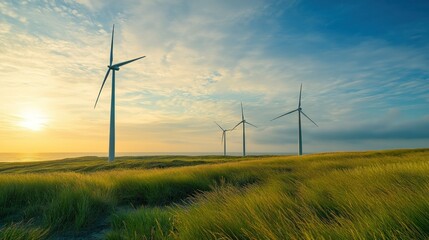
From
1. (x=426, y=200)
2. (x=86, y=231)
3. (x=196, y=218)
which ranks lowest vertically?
(x=86, y=231)

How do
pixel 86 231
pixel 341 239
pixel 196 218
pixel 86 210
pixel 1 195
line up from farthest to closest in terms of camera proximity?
pixel 1 195 → pixel 86 210 → pixel 86 231 → pixel 196 218 → pixel 341 239

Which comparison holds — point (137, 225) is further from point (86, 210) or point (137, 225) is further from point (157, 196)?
point (157, 196)

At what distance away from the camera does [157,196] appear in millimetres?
11180

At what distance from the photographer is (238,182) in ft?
45.3

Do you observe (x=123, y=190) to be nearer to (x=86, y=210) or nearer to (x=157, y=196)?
(x=157, y=196)

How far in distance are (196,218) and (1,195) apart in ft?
25.6

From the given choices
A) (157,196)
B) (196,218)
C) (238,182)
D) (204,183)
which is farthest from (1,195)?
(238,182)

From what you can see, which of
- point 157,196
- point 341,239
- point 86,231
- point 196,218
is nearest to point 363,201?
point 341,239

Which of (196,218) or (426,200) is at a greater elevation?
(426,200)

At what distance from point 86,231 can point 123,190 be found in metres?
4.39

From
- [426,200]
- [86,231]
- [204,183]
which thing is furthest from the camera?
[204,183]

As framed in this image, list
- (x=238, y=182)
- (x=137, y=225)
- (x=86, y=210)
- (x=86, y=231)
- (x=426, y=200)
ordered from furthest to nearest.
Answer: (x=238, y=182) → (x=86, y=210) → (x=86, y=231) → (x=137, y=225) → (x=426, y=200)

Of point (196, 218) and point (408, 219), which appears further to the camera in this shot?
point (196, 218)

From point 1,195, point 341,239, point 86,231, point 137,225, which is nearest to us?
point 341,239
